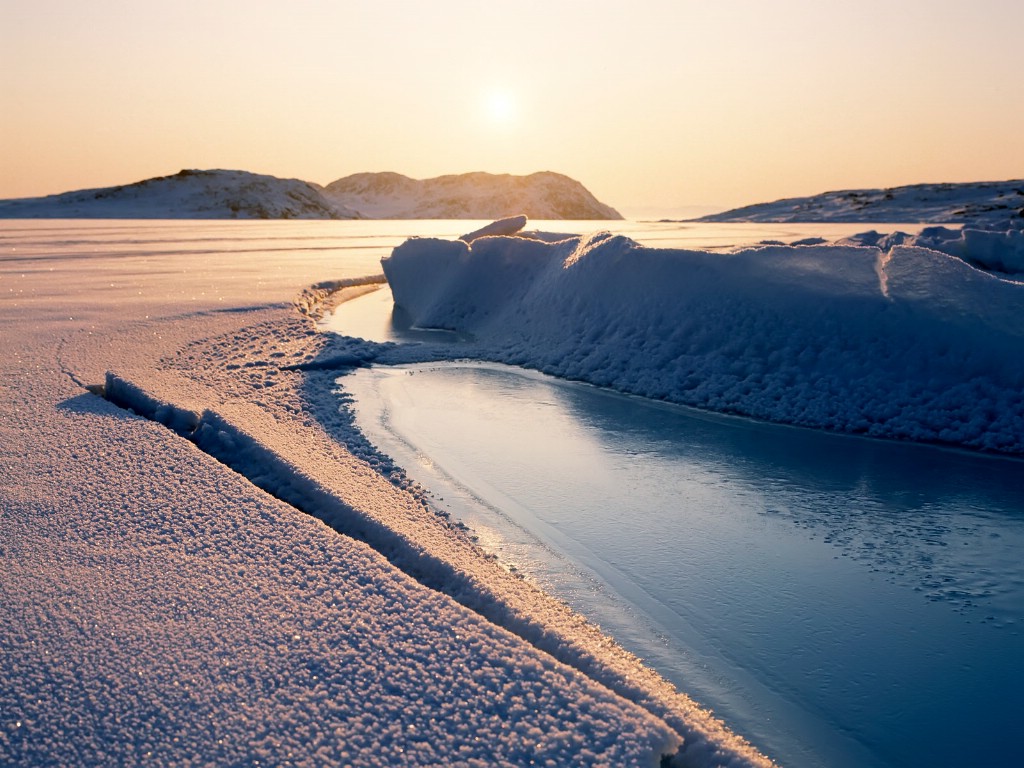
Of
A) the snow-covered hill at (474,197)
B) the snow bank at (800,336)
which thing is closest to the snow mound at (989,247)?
the snow bank at (800,336)

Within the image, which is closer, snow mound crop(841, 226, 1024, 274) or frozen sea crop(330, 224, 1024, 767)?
frozen sea crop(330, 224, 1024, 767)

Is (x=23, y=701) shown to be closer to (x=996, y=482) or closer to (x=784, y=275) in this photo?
(x=996, y=482)

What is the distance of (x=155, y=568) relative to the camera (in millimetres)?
2379

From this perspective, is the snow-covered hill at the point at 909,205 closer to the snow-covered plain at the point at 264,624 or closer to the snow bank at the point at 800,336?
the snow bank at the point at 800,336

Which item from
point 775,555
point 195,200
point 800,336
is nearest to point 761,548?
point 775,555

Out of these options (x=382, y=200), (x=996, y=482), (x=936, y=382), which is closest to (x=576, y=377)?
(x=936, y=382)

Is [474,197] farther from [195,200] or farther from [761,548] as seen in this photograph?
[761,548]

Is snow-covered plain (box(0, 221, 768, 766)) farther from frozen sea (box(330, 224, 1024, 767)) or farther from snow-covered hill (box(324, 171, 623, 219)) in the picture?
snow-covered hill (box(324, 171, 623, 219))

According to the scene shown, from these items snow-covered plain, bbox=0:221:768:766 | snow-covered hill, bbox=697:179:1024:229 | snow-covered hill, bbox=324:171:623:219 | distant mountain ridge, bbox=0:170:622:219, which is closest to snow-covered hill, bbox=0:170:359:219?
distant mountain ridge, bbox=0:170:622:219

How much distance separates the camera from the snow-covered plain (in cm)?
163

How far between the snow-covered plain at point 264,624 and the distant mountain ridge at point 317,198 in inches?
2925

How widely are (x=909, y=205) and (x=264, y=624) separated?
53.9 metres

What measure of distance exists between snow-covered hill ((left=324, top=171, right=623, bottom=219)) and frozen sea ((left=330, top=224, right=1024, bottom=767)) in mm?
132608

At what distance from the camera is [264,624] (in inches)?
81.4
